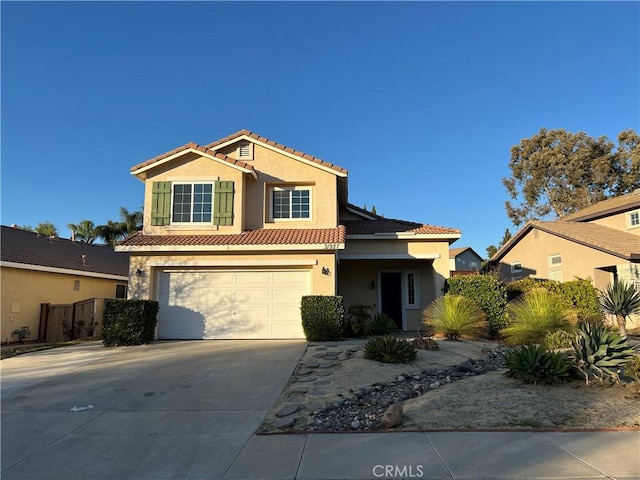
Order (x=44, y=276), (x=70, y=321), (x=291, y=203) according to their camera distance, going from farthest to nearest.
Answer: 1. (x=44, y=276)
2. (x=70, y=321)
3. (x=291, y=203)

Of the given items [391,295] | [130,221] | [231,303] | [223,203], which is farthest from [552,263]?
[130,221]

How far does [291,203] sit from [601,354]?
10.9m

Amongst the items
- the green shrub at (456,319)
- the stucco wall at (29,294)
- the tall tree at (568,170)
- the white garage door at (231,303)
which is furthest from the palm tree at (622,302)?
the tall tree at (568,170)

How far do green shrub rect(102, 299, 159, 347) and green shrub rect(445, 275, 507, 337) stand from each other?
1029 centimetres

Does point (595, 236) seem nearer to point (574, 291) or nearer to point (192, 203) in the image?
point (574, 291)

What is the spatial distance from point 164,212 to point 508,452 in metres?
13.1

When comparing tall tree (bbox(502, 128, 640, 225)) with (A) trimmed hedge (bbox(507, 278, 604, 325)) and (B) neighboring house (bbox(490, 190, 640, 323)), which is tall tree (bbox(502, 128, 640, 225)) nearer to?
(B) neighboring house (bbox(490, 190, 640, 323))

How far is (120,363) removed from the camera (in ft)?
33.0

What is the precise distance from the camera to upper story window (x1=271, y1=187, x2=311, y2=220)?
51.9ft

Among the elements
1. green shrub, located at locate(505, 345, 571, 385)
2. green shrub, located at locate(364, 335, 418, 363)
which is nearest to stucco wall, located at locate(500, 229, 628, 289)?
green shrub, located at locate(364, 335, 418, 363)

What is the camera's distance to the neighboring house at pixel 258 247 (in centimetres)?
1384

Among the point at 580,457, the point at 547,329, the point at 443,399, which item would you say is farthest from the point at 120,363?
the point at 547,329

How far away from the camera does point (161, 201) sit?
15.0 metres

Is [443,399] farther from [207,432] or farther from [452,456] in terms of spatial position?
[207,432]
